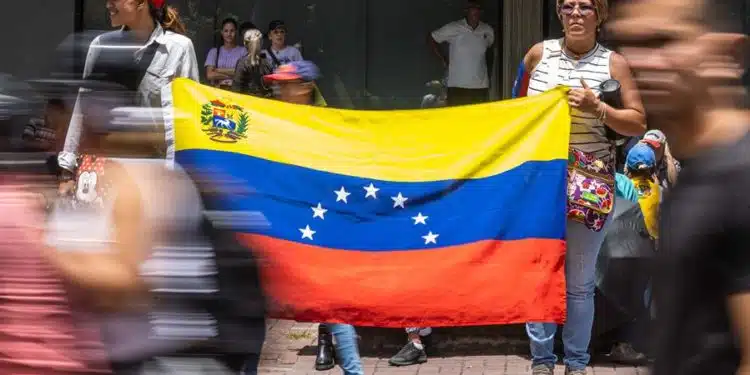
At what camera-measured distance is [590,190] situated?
6582mm

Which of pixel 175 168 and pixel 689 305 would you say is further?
pixel 175 168

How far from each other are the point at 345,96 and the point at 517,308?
5.34m

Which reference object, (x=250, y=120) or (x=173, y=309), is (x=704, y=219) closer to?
(x=173, y=309)

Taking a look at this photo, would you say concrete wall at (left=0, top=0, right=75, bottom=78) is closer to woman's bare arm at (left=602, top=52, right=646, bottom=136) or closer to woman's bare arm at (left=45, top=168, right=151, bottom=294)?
woman's bare arm at (left=602, top=52, right=646, bottom=136)

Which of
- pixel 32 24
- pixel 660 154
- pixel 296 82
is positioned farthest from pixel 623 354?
pixel 32 24

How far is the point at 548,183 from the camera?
691 cm

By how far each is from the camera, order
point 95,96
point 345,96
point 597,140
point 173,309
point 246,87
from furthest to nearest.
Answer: point 345,96 → point 246,87 → point 597,140 → point 95,96 → point 173,309

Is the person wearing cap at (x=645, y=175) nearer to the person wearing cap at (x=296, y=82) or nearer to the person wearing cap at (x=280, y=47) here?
the person wearing cap at (x=296, y=82)

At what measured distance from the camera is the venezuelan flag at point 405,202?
6.96 metres

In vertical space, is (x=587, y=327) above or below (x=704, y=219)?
below

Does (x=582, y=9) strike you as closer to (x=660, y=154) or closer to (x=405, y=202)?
(x=405, y=202)

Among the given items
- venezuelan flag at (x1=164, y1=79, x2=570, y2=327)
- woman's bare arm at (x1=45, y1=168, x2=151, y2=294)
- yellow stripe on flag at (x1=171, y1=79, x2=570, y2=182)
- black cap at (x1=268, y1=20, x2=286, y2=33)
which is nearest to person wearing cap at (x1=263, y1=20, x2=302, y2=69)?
black cap at (x1=268, y1=20, x2=286, y2=33)

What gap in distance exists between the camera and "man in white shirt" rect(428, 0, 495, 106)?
38.0 feet

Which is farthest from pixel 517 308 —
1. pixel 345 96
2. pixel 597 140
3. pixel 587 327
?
pixel 345 96
